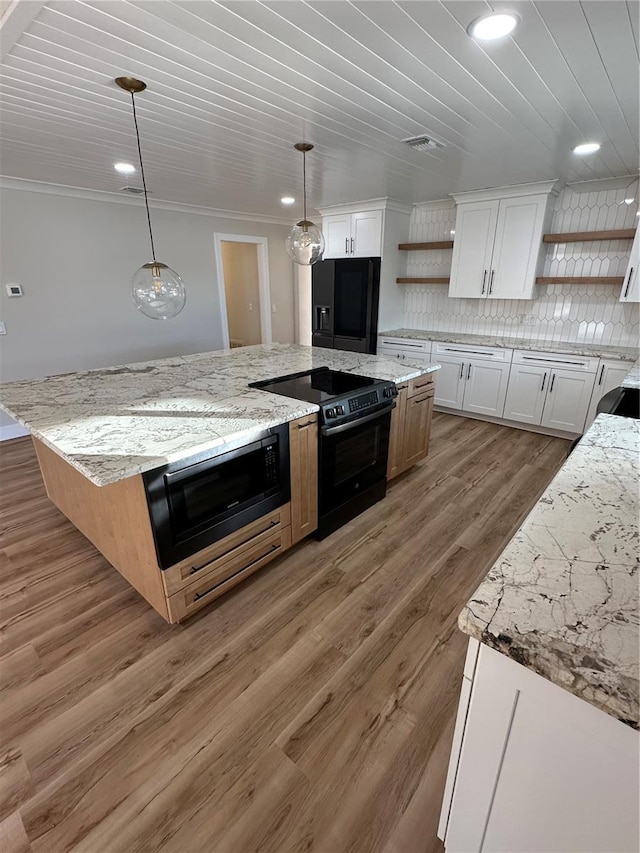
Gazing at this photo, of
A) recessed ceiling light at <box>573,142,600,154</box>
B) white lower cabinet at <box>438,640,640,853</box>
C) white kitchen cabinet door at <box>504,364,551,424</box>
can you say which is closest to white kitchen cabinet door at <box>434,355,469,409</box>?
white kitchen cabinet door at <box>504,364,551,424</box>

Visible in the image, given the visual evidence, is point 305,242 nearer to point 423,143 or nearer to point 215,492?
point 423,143

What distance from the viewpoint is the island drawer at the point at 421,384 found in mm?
2885

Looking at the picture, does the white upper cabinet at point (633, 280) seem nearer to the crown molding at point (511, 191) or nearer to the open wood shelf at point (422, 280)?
the crown molding at point (511, 191)

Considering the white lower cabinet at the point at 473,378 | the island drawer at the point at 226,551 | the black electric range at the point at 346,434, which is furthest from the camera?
the white lower cabinet at the point at 473,378

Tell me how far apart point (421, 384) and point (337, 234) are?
294 cm

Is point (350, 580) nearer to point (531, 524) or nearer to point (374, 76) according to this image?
point (531, 524)

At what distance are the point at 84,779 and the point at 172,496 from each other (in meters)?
0.96

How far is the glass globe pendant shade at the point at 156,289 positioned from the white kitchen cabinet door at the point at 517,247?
3.33 meters

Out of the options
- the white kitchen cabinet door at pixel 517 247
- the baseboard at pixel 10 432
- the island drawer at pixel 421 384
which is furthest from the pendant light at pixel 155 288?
the white kitchen cabinet door at pixel 517 247

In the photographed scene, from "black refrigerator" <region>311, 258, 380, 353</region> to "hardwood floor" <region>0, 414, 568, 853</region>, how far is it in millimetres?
2957

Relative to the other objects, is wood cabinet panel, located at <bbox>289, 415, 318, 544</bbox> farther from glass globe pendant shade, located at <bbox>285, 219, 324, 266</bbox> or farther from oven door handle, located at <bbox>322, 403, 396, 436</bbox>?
glass globe pendant shade, located at <bbox>285, 219, 324, 266</bbox>

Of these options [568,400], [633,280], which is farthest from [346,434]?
[633,280]

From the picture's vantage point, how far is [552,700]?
710 mm

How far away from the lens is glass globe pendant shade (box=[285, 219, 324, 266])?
8.95 ft
